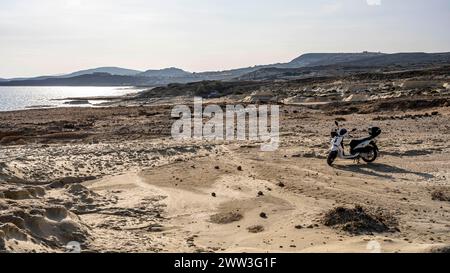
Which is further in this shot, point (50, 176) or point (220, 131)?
point (220, 131)

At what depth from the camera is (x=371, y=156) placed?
13773mm

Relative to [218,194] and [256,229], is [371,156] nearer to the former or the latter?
[218,194]

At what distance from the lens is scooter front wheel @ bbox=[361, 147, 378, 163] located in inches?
541

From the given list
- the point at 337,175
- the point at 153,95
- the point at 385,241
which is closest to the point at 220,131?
the point at 337,175

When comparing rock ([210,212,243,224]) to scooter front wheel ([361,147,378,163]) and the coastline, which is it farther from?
scooter front wheel ([361,147,378,163])

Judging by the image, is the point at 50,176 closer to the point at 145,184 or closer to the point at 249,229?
the point at 145,184

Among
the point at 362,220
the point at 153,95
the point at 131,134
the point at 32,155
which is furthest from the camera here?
the point at 153,95

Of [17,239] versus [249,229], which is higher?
[17,239]

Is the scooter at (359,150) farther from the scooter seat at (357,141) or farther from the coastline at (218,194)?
the coastline at (218,194)

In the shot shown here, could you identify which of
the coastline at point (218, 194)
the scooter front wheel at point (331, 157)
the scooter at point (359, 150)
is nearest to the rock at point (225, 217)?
the coastline at point (218, 194)

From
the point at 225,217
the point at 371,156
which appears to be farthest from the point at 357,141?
the point at 225,217

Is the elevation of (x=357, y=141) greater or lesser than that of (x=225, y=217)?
greater

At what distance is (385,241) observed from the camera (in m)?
6.80

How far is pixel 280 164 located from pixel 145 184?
4174mm
